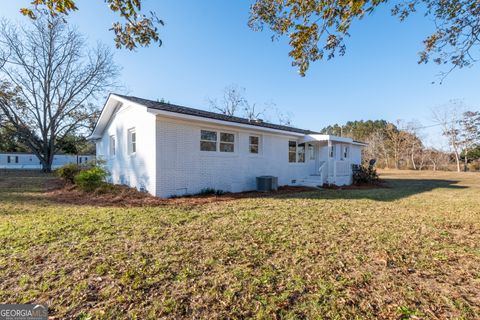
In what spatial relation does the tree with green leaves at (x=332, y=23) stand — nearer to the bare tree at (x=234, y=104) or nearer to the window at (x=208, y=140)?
the window at (x=208, y=140)

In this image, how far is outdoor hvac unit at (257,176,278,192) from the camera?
10.0m

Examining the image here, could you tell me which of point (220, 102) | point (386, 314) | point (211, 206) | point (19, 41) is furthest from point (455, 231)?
point (19, 41)

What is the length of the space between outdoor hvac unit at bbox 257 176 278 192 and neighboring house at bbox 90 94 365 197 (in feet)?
1.60

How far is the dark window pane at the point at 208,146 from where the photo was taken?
910cm

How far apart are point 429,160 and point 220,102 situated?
34339 mm

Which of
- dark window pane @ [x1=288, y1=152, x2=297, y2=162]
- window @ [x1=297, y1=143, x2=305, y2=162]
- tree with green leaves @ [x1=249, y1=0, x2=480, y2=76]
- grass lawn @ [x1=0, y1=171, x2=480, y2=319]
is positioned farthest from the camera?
window @ [x1=297, y1=143, x2=305, y2=162]

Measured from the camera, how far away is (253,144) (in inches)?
425

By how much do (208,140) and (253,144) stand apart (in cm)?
254

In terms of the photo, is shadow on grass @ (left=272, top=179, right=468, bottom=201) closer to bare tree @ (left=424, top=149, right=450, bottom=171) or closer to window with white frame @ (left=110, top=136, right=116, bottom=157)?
window with white frame @ (left=110, top=136, right=116, bottom=157)

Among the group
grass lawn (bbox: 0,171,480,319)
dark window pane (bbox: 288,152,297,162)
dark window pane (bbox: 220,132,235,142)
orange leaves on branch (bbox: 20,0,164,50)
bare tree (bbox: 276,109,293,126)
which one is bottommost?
grass lawn (bbox: 0,171,480,319)

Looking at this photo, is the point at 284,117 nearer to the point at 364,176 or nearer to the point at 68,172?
the point at 364,176

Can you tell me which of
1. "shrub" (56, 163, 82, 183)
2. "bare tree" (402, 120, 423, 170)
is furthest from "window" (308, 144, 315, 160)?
"bare tree" (402, 120, 423, 170)

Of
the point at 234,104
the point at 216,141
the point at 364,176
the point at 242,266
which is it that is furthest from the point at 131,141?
Answer: the point at 234,104

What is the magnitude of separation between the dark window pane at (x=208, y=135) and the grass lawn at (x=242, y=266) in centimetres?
430
